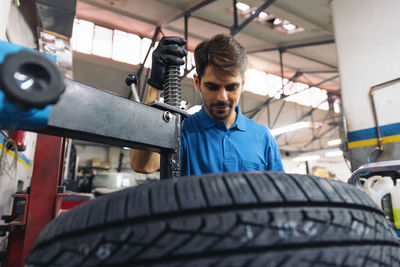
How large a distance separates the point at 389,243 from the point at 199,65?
0.80 m

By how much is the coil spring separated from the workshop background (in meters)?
0.11

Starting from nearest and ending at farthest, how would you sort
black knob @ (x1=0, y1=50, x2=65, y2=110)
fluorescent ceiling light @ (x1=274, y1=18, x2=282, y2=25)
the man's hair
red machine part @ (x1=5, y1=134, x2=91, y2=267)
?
black knob @ (x1=0, y1=50, x2=65, y2=110)
the man's hair
red machine part @ (x1=5, y1=134, x2=91, y2=267)
fluorescent ceiling light @ (x1=274, y1=18, x2=282, y2=25)

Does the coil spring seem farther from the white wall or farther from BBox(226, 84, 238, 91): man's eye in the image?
the white wall

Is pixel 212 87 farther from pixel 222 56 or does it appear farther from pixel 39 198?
pixel 39 198

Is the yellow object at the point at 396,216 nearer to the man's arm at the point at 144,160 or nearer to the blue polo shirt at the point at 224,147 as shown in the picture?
the blue polo shirt at the point at 224,147

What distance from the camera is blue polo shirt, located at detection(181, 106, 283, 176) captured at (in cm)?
100

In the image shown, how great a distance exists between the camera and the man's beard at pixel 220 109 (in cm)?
99

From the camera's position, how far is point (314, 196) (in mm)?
339

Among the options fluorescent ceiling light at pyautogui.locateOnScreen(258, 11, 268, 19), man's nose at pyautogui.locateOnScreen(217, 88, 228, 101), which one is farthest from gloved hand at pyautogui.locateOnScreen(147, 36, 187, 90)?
fluorescent ceiling light at pyautogui.locateOnScreen(258, 11, 268, 19)

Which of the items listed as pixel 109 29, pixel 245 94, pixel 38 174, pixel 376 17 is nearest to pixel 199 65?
pixel 38 174

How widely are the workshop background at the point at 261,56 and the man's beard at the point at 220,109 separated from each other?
0.12 m

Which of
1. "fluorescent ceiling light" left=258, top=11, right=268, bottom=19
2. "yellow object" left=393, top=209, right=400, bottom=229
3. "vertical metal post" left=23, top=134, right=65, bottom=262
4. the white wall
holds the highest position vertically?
"fluorescent ceiling light" left=258, top=11, right=268, bottom=19

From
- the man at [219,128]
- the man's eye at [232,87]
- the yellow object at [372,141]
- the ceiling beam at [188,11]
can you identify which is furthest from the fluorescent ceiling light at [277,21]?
the man's eye at [232,87]

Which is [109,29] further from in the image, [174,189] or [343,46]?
[174,189]
